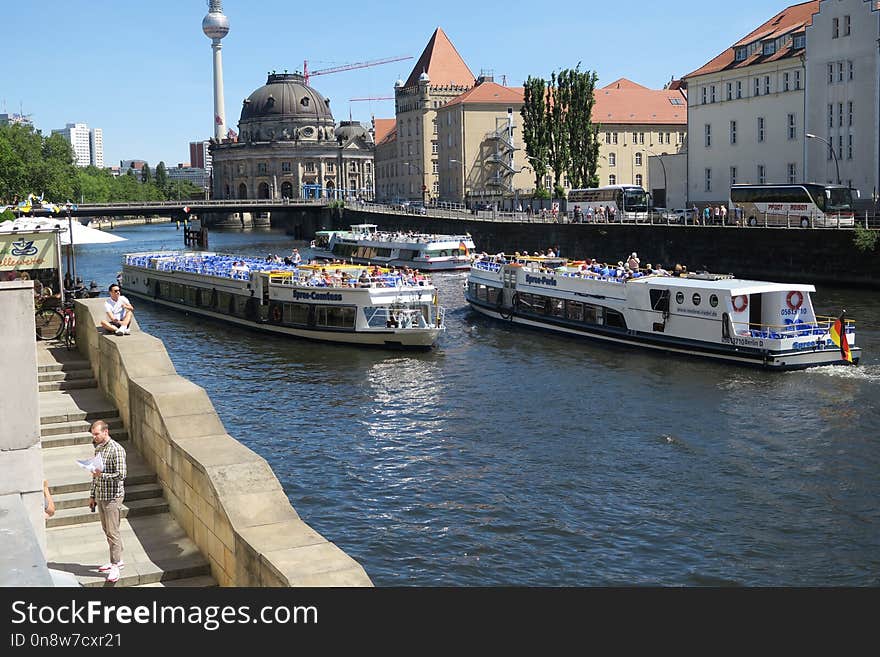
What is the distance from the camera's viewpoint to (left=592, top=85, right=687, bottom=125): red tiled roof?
131750mm

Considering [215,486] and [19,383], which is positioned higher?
[19,383]

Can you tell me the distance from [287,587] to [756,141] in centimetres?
7706

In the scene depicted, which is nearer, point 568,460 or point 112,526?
point 112,526

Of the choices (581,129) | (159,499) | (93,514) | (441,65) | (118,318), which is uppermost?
(441,65)

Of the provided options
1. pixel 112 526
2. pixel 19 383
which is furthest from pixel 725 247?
pixel 19 383

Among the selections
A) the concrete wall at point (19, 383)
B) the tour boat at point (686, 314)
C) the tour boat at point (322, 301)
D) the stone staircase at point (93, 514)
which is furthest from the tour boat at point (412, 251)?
the concrete wall at point (19, 383)

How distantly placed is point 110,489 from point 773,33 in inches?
3035

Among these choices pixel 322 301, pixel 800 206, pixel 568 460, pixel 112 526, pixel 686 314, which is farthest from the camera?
pixel 800 206

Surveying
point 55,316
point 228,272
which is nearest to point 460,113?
point 228,272

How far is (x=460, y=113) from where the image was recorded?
465 ft

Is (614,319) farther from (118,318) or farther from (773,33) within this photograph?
(773,33)

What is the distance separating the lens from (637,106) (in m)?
134

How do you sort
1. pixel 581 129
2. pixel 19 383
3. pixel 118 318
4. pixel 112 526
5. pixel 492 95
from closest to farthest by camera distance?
pixel 19 383
pixel 112 526
pixel 118 318
pixel 581 129
pixel 492 95

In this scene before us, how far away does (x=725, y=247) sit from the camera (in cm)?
6538
